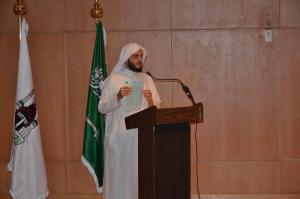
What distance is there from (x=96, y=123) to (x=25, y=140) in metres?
0.74

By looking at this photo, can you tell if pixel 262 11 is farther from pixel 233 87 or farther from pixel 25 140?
pixel 25 140

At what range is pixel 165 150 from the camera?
2.88 metres

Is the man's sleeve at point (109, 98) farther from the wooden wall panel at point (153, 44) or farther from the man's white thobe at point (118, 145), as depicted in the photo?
the wooden wall panel at point (153, 44)

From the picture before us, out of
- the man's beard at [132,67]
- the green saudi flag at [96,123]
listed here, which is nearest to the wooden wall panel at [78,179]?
the green saudi flag at [96,123]

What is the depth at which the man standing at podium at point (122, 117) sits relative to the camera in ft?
12.3

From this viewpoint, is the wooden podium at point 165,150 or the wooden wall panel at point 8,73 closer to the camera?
the wooden podium at point 165,150

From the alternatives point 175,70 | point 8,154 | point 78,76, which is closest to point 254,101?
point 175,70

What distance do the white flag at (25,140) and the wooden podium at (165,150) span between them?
1.70 metres

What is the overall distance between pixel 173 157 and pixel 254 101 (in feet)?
7.20

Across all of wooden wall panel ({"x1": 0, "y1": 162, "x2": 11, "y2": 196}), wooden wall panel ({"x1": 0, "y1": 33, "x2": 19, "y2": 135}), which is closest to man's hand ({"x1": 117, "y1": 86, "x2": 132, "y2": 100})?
wooden wall panel ({"x1": 0, "y1": 33, "x2": 19, "y2": 135})

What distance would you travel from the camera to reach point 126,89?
3.59m

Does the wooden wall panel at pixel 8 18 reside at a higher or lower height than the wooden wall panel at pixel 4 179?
higher

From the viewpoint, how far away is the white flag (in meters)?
4.29

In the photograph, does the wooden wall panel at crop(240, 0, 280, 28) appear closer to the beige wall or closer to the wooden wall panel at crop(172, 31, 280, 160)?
the beige wall
